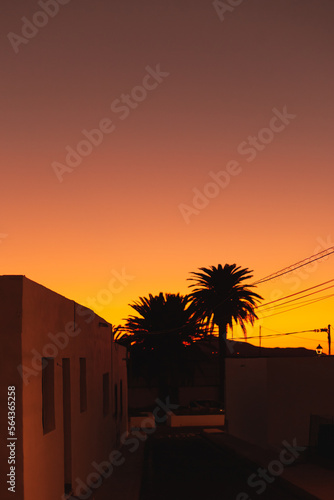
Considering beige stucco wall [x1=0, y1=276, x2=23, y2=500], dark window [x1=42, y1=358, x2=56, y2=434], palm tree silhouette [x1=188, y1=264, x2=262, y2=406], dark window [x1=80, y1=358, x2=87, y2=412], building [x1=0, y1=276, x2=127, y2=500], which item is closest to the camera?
beige stucco wall [x1=0, y1=276, x2=23, y2=500]

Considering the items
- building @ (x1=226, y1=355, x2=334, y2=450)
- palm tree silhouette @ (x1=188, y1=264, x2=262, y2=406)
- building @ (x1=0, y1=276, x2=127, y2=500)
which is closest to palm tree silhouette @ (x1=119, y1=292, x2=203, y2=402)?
palm tree silhouette @ (x1=188, y1=264, x2=262, y2=406)

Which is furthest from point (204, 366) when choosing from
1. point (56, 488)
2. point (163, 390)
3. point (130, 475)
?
point (56, 488)

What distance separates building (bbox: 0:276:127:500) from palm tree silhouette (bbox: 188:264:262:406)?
27.7 m

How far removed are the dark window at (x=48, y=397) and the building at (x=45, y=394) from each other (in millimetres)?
18

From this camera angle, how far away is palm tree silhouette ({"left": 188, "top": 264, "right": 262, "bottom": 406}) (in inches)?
1836

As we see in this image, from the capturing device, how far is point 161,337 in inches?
2110

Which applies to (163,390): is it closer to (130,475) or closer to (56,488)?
(130,475)

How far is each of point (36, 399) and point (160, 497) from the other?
7775 millimetres

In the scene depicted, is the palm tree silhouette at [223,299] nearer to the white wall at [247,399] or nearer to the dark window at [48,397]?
the white wall at [247,399]

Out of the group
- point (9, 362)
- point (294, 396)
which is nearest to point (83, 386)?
point (9, 362)

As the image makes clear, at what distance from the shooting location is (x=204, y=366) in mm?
65375

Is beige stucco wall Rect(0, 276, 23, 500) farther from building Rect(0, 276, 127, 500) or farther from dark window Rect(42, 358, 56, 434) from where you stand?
dark window Rect(42, 358, 56, 434)

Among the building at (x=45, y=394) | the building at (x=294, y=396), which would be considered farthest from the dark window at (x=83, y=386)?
the building at (x=294, y=396)

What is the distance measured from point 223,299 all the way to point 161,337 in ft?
29.9
